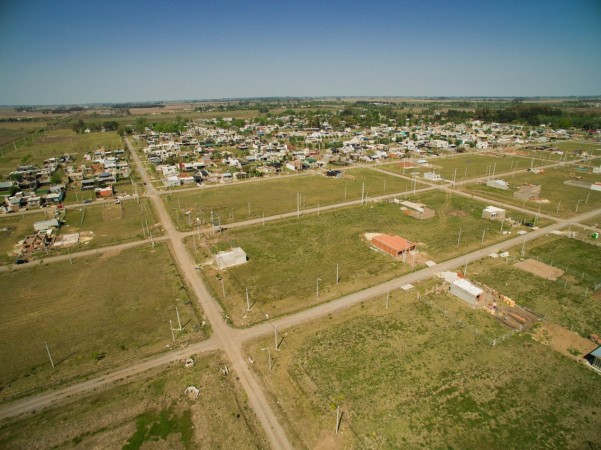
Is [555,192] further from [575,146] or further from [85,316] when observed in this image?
[85,316]

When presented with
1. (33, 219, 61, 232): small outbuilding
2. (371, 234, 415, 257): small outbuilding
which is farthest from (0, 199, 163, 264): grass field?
(371, 234, 415, 257): small outbuilding

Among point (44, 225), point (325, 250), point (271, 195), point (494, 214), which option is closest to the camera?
point (325, 250)

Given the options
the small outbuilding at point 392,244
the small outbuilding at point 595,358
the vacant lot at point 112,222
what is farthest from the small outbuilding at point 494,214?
the vacant lot at point 112,222

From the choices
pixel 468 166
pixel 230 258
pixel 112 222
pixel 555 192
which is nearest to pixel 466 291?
pixel 230 258

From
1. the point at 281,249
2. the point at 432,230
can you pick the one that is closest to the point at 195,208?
the point at 281,249

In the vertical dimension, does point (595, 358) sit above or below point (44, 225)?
below

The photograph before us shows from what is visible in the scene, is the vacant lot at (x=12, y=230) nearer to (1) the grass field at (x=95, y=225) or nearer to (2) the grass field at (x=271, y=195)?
(1) the grass field at (x=95, y=225)

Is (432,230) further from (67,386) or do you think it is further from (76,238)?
(76,238)

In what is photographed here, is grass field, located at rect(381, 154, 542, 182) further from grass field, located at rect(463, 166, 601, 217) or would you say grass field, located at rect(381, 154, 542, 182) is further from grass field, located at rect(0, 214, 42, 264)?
grass field, located at rect(0, 214, 42, 264)
